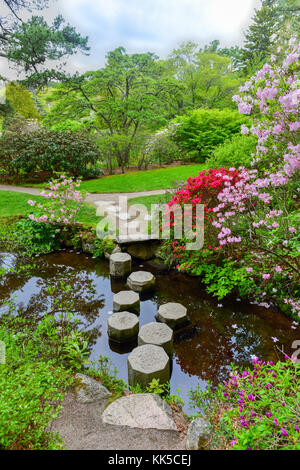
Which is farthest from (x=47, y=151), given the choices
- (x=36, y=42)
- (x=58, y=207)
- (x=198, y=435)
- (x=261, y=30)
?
(x=261, y=30)

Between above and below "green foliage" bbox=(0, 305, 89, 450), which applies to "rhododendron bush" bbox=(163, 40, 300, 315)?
above

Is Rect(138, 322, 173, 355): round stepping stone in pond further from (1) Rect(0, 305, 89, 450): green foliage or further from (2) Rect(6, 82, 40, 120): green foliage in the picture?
(2) Rect(6, 82, 40, 120): green foliage

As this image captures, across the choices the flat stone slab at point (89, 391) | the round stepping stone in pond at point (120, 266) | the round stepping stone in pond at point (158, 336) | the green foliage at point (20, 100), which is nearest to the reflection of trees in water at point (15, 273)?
the round stepping stone in pond at point (120, 266)

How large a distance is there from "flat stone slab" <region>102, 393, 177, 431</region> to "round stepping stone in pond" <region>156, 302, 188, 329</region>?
1.02 m

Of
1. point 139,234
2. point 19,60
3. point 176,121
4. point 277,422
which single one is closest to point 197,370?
point 277,422

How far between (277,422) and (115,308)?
2.22 m

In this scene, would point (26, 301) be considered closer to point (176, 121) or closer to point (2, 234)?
point (2, 234)

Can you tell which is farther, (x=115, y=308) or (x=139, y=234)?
(x=139, y=234)

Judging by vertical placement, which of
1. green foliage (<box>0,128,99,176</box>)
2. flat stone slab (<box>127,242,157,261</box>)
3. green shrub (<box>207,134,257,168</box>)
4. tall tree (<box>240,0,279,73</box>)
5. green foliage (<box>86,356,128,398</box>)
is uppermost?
tall tree (<box>240,0,279,73</box>)

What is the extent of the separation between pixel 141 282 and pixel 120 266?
1.83 ft

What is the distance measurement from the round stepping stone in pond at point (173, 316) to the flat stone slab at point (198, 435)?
128cm

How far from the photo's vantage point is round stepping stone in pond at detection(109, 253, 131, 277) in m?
4.01

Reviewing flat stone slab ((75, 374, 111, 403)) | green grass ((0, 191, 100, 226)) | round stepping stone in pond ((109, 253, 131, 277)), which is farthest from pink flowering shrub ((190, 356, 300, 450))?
green grass ((0, 191, 100, 226))

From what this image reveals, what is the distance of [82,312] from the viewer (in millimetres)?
3307
